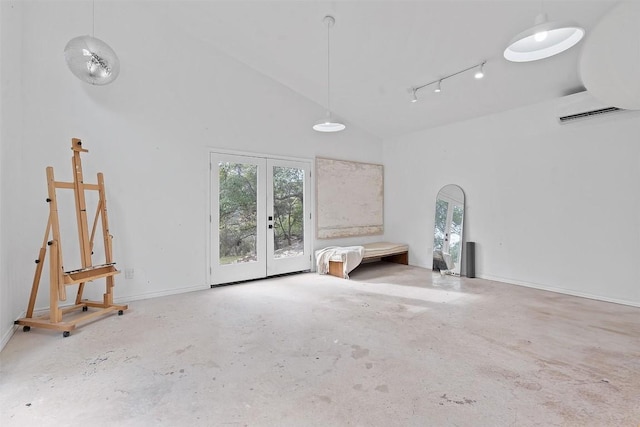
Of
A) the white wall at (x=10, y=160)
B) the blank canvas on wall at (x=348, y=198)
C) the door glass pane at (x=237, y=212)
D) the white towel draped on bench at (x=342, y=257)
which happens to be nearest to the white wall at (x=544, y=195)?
the blank canvas on wall at (x=348, y=198)

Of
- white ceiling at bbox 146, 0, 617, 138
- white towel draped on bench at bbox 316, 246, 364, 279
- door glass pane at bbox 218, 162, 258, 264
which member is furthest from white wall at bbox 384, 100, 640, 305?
door glass pane at bbox 218, 162, 258, 264

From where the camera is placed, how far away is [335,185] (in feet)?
19.0

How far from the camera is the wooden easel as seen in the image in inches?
108

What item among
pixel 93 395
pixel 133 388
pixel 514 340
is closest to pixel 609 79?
pixel 514 340

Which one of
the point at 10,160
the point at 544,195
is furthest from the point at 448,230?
the point at 10,160

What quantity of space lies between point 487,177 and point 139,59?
548 centimetres

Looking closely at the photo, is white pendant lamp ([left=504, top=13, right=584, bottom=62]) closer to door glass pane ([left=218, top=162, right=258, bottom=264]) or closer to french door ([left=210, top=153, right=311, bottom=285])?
french door ([left=210, top=153, right=311, bottom=285])

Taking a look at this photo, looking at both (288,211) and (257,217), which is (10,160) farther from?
(288,211)

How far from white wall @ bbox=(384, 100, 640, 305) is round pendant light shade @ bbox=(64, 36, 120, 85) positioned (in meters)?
5.11

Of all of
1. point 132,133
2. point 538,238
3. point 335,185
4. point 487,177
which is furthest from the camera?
point 335,185

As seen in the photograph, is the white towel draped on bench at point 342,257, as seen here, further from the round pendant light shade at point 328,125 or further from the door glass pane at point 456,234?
the round pendant light shade at point 328,125

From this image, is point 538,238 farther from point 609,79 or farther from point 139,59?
point 139,59

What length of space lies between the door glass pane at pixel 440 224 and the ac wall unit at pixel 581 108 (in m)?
2.07

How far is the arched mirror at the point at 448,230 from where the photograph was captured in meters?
5.14
